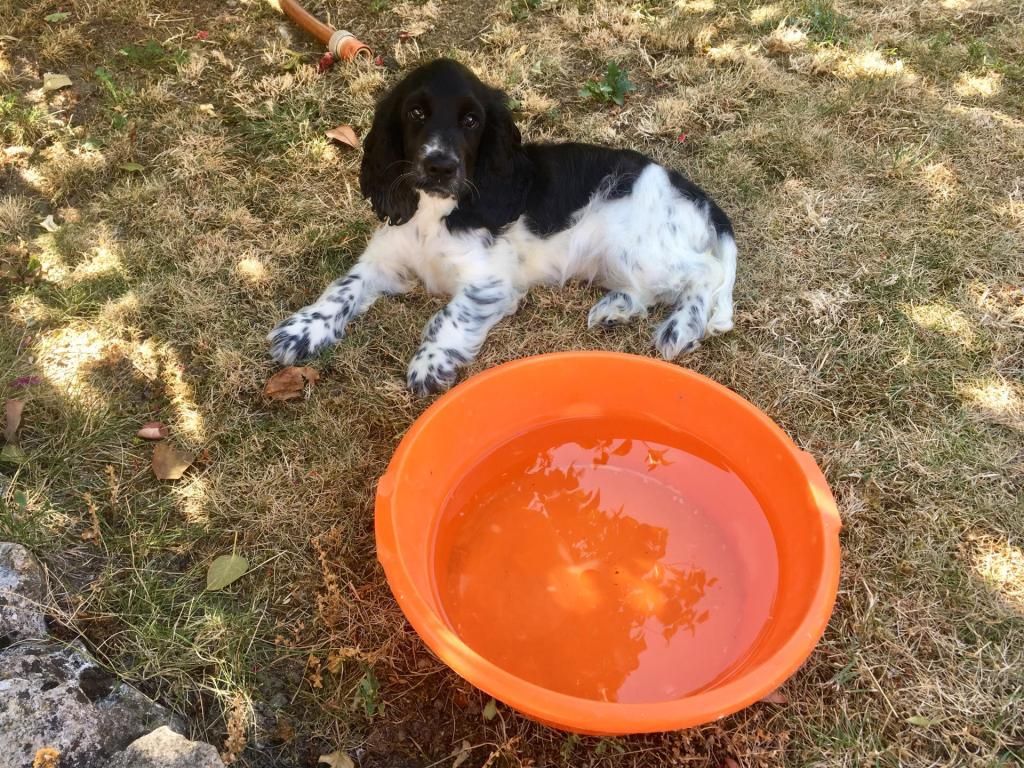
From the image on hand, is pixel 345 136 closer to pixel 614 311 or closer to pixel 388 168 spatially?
pixel 388 168

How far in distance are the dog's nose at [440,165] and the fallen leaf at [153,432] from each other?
4.25 ft

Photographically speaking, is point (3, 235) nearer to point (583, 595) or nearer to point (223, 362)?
point (223, 362)

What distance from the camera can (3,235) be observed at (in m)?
3.38

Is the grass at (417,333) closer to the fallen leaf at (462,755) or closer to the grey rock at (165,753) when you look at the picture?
the fallen leaf at (462,755)

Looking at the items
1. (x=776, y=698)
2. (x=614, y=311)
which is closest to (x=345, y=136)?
(x=614, y=311)

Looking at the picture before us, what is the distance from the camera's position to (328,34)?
4215 millimetres

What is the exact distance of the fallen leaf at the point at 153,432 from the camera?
277cm

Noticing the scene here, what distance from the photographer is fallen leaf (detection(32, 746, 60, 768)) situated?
1710mm

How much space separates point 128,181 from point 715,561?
303cm

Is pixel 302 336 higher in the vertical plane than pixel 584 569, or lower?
higher

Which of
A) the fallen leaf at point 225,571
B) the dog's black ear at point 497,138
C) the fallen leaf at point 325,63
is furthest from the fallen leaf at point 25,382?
the fallen leaf at point 325,63

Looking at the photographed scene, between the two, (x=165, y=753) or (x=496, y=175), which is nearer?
(x=165, y=753)

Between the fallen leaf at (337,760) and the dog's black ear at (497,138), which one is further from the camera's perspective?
the dog's black ear at (497,138)

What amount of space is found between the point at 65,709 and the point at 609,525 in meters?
1.64
